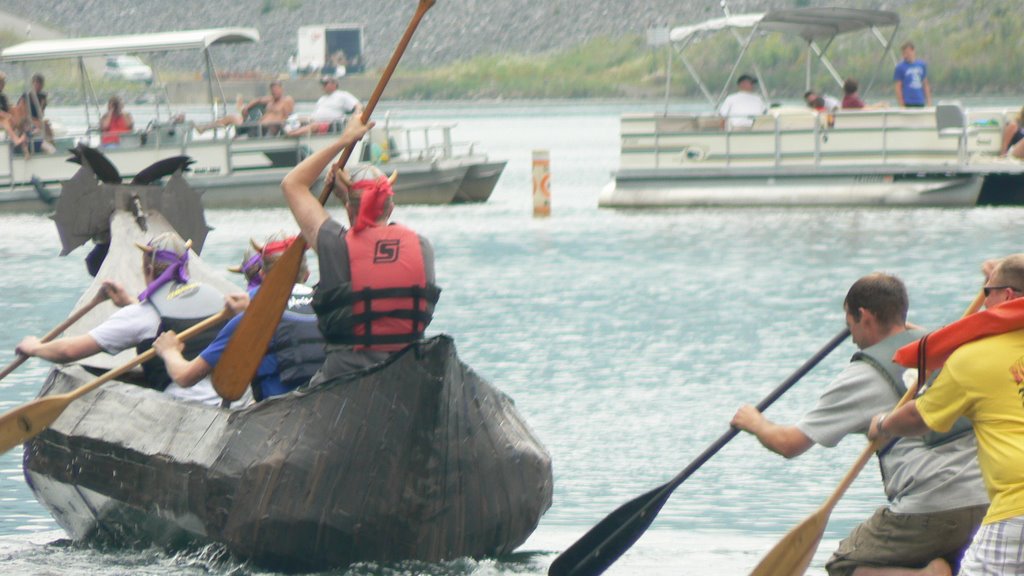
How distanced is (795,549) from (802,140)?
19.1 meters

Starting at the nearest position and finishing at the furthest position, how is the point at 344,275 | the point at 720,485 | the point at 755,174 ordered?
1. the point at 344,275
2. the point at 720,485
3. the point at 755,174

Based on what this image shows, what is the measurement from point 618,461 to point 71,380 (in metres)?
3.31

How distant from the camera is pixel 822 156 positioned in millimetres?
25141

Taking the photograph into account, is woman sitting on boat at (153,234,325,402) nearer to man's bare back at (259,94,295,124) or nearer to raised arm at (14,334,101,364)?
raised arm at (14,334,101,364)

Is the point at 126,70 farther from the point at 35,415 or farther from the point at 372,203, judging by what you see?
the point at 372,203

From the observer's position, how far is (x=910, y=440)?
608cm

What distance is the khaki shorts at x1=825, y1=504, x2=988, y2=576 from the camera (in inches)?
237

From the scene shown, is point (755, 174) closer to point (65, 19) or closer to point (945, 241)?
point (945, 241)

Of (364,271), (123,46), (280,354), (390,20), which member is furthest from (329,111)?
(390,20)

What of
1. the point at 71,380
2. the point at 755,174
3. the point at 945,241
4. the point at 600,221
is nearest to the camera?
the point at 71,380

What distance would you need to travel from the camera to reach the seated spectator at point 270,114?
26938mm

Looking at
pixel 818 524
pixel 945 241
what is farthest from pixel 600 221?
pixel 818 524

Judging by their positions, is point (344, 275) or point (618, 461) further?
point (618, 461)

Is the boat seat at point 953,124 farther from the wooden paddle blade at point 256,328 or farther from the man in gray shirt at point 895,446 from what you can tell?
the man in gray shirt at point 895,446
